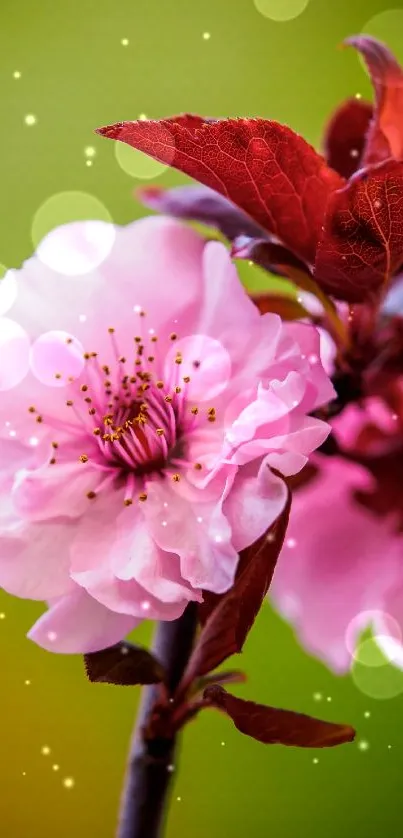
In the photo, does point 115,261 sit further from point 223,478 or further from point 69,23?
point 69,23

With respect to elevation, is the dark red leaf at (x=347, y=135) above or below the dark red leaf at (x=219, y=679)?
above

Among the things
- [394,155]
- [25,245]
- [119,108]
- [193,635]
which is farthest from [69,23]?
[193,635]

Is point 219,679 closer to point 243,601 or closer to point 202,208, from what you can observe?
point 243,601

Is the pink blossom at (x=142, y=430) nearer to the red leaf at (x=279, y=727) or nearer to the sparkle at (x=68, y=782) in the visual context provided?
the red leaf at (x=279, y=727)

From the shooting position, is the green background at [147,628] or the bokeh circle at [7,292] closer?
the bokeh circle at [7,292]

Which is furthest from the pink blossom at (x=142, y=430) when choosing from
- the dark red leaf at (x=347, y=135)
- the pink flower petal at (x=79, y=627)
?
the dark red leaf at (x=347, y=135)

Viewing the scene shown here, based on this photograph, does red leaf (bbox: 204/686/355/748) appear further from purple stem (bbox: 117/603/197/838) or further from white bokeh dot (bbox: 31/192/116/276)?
white bokeh dot (bbox: 31/192/116/276)

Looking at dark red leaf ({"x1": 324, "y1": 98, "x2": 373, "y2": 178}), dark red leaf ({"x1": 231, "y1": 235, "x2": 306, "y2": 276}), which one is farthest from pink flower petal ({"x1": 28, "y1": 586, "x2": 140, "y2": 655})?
dark red leaf ({"x1": 324, "y1": 98, "x2": 373, "y2": 178})
